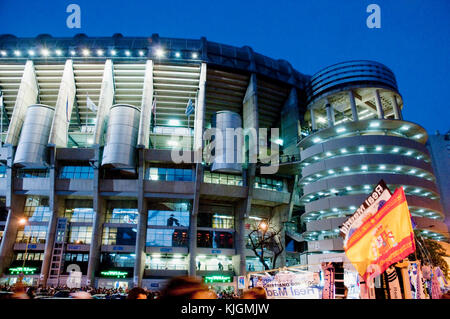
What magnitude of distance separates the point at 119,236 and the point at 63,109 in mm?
23129

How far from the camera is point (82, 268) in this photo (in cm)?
4806

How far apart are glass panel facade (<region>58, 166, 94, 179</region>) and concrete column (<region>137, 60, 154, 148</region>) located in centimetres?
1140

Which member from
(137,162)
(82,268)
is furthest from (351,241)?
(82,268)

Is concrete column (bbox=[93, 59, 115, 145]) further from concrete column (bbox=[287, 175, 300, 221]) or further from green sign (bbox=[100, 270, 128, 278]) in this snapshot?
concrete column (bbox=[287, 175, 300, 221])

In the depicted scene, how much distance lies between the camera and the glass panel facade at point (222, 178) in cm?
5457

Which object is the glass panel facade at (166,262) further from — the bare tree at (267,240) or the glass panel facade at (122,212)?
the bare tree at (267,240)

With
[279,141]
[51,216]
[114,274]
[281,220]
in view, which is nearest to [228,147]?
[279,141]

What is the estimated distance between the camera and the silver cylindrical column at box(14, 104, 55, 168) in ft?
156

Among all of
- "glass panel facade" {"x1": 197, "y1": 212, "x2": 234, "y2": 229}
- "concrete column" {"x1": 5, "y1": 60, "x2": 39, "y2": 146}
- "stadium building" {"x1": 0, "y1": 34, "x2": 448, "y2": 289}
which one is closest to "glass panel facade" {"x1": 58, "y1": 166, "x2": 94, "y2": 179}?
"stadium building" {"x1": 0, "y1": 34, "x2": 448, "y2": 289}

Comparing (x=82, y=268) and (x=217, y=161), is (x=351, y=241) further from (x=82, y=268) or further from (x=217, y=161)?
(x=82, y=268)

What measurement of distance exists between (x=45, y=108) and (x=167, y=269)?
3389 centimetres

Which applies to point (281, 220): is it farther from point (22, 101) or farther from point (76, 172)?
point (22, 101)

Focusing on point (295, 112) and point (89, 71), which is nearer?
point (89, 71)

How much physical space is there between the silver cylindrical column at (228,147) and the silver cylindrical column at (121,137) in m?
13.6
